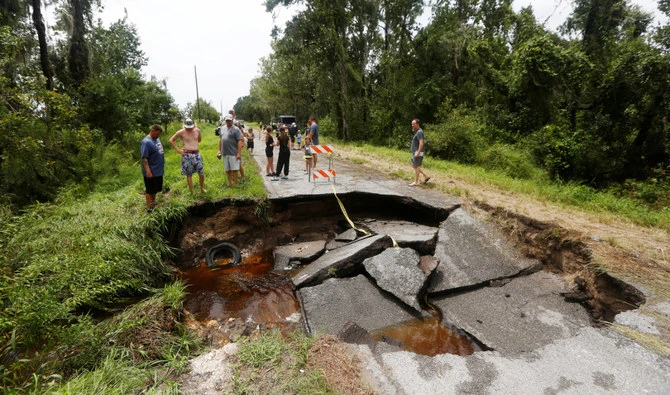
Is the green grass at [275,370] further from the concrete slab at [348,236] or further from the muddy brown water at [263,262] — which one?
the concrete slab at [348,236]

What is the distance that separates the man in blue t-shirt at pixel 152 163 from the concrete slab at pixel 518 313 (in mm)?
5355

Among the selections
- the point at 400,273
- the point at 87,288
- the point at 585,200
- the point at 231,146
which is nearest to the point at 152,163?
the point at 231,146

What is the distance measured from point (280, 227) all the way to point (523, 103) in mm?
13017

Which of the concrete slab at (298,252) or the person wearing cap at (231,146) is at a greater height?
the person wearing cap at (231,146)

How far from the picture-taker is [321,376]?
2684 millimetres

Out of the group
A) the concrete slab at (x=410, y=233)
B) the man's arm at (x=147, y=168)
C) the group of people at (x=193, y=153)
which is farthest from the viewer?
the group of people at (x=193, y=153)

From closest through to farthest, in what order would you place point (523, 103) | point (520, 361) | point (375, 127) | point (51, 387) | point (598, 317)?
1. point (51, 387)
2. point (520, 361)
3. point (598, 317)
4. point (523, 103)
5. point (375, 127)

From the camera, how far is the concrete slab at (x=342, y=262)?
4.89 m

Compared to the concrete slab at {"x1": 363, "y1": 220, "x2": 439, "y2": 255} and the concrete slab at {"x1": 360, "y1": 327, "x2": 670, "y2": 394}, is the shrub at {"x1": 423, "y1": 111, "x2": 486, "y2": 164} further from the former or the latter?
the concrete slab at {"x1": 360, "y1": 327, "x2": 670, "y2": 394}

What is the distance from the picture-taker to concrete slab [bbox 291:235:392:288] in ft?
16.0

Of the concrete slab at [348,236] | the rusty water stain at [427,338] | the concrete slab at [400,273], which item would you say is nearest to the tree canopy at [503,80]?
the concrete slab at [348,236]

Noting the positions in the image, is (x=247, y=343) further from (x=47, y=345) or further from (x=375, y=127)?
(x=375, y=127)

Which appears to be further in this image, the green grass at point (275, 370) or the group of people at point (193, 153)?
the group of people at point (193, 153)

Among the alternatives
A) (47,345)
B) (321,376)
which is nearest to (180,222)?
(47,345)
